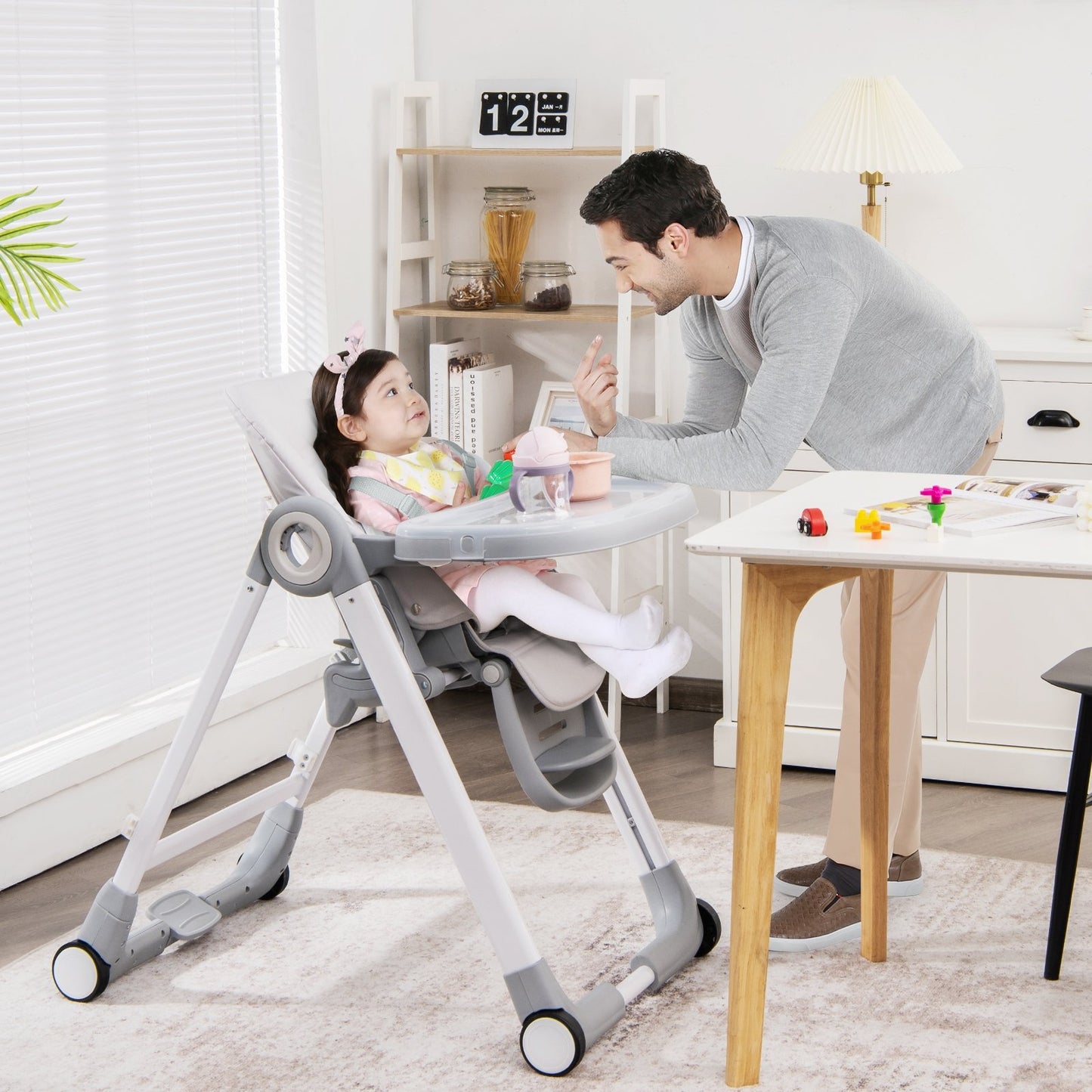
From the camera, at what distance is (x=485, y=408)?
3725 millimetres

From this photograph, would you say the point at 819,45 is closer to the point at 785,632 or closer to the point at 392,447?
the point at 392,447

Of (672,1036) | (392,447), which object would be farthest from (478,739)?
(672,1036)

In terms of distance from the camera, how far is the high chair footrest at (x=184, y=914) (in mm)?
2441

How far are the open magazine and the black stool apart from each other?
0.93ft

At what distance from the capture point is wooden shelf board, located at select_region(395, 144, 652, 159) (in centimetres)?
349

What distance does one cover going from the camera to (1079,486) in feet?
6.90

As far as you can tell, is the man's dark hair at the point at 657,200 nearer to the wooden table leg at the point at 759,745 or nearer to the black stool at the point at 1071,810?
the wooden table leg at the point at 759,745

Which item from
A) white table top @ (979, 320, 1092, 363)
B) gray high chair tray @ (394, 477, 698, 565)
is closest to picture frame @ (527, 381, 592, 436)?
white table top @ (979, 320, 1092, 363)

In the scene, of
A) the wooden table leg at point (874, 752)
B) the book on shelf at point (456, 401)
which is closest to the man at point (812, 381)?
the wooden table leg at point (874, 752)

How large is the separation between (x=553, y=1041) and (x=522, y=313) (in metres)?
2.01

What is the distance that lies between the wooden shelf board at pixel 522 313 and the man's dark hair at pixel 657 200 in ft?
4.03

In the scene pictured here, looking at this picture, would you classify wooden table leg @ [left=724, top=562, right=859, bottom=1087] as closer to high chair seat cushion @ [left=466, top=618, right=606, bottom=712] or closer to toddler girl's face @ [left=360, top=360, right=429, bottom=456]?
high chair seat cushion @ [left=466, top=618, right=606, bottom=712]

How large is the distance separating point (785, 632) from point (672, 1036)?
0.68 m

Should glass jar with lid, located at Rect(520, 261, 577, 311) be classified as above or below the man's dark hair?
below
